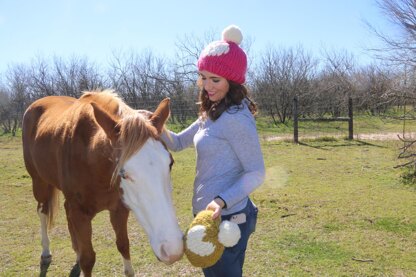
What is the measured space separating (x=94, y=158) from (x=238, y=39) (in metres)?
1.19

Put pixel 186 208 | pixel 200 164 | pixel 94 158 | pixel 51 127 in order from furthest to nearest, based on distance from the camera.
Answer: pixel 186 208, pixel 51 127, pixel 94 158, pixel 200 164

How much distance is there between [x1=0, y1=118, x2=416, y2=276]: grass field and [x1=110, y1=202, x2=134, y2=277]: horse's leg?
0.18 metres

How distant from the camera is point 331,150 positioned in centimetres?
1002

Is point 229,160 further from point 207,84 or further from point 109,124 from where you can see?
point 109,124

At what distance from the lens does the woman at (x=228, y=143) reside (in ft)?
5.79

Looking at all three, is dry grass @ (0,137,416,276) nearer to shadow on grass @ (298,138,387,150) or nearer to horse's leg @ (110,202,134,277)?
horse's leg @ (110,202,134,277)

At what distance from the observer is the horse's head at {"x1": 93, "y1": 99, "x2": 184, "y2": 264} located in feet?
5.29

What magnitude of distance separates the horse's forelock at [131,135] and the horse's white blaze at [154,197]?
0.08ft

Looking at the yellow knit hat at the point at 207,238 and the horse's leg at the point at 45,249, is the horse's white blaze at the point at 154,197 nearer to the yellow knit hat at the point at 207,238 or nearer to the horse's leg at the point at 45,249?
the yellow knit hat at the point at 207,238

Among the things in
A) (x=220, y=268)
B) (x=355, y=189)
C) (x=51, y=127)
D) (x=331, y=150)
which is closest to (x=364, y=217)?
(x=355, y=189)

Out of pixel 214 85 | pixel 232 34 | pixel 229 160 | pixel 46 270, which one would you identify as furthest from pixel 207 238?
pixel 46 270

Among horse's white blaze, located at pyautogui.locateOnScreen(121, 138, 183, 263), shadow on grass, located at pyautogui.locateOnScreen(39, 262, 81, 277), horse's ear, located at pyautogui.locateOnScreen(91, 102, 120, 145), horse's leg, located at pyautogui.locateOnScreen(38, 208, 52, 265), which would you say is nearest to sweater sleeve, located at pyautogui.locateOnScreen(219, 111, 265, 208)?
horse's white blaze, located at pyautogui.locateOnScreen(121, 138, 183, 263)

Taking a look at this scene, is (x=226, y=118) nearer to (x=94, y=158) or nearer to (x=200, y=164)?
(x=200, y=164)

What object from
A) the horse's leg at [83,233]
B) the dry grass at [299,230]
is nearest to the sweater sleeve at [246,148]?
the horse's leg at [83,233]
